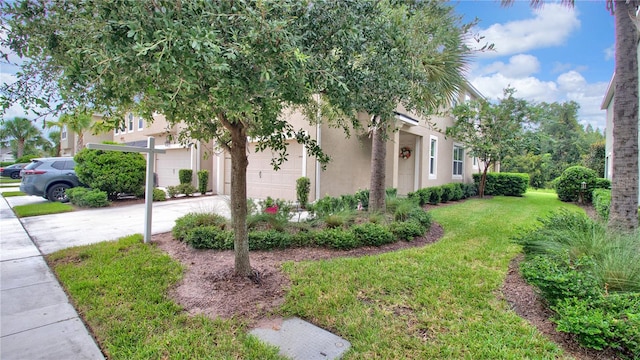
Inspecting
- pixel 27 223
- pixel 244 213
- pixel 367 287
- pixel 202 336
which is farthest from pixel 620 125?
Answer: pixel 27 223

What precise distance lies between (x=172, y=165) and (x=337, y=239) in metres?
14.2

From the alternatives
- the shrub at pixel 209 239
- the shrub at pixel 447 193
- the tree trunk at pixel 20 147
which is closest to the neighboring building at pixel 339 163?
the shrub at pixel 447 193

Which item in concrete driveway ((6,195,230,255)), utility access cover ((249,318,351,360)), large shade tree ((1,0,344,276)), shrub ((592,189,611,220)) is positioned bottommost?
utility access cover ((249,318,351,360))

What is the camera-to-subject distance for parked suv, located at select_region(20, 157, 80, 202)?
10250 mm

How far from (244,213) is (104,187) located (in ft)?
30.5

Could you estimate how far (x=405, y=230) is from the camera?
5988mm

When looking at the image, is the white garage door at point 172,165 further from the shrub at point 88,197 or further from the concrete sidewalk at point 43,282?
the concrete sidewalk at point 43,282

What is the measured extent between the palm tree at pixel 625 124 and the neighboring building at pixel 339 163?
4.05 meters

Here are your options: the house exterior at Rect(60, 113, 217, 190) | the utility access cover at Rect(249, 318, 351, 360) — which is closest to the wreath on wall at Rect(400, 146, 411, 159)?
the house exterior at Rect(60, 113, 217, 190)

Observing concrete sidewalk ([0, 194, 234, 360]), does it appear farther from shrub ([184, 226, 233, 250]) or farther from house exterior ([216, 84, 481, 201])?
house exterior ([216, 84, 481, 201])

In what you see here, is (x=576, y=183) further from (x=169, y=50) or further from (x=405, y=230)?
(x=169, y=50)

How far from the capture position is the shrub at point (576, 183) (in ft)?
42.3

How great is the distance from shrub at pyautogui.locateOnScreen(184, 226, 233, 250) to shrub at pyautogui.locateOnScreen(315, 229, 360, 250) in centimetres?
158

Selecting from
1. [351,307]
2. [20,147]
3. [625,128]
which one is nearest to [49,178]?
[351,307]
